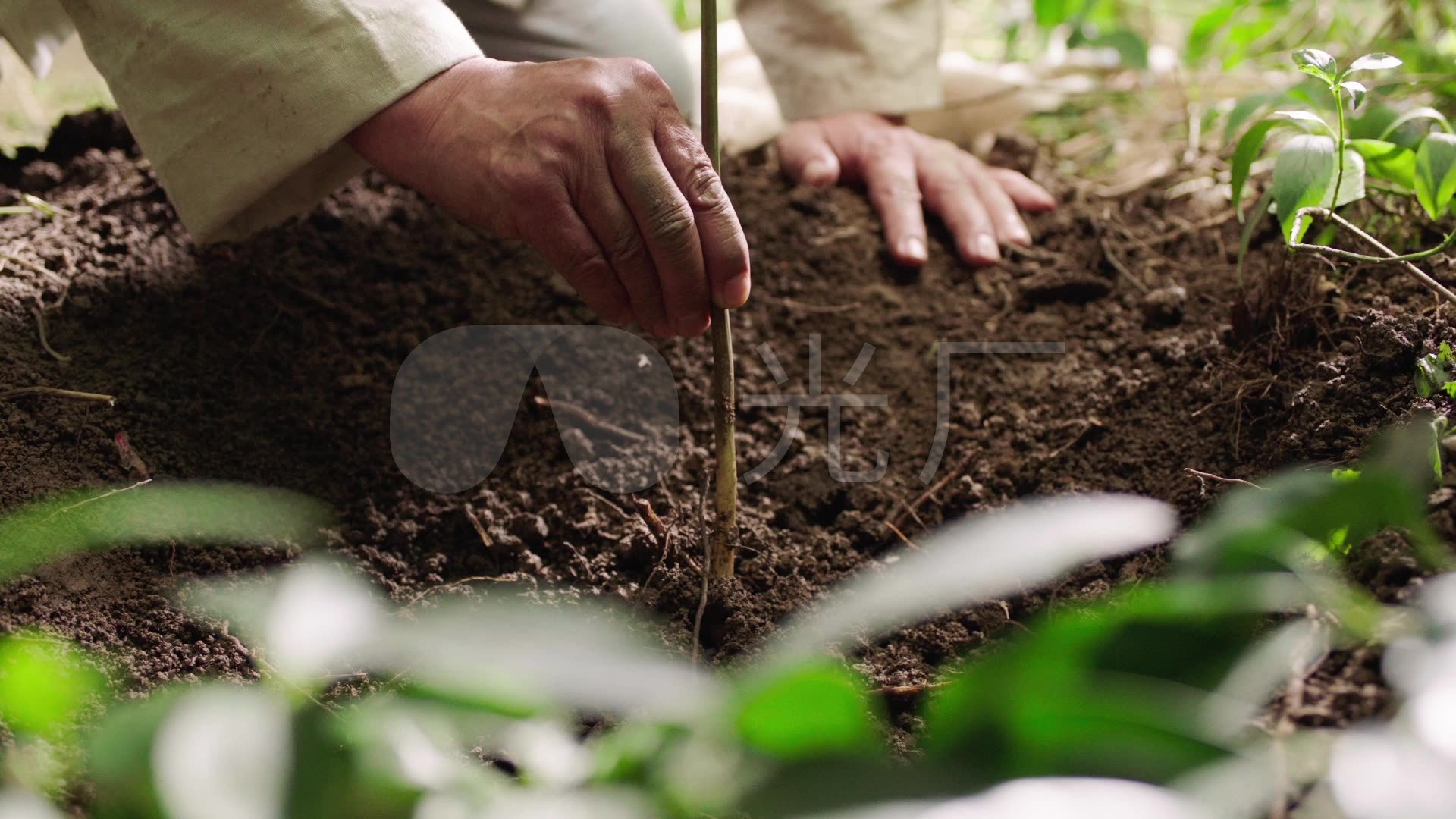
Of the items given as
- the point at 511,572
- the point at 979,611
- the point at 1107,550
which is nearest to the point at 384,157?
the point at 511,572

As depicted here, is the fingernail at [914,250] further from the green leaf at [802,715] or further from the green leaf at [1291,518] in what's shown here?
the green leaf at [802,715]

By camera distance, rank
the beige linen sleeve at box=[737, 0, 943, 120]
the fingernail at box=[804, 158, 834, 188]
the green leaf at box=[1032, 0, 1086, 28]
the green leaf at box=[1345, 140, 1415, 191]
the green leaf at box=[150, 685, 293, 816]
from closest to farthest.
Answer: the green leaf at box=[150, 685, 293, 816] < the green leaf at box=[1345, 140, 1415, 191] < the fingernail at box=[804, 158, 834, 188] < the beige linen sleeve at box=[737, 0, 943, 120] < the green leaf at box=[1032, 0, 1086, 28]

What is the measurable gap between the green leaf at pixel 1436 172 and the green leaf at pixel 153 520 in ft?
3.57

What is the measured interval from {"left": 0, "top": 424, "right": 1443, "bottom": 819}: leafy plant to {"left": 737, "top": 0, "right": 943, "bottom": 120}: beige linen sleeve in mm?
1371

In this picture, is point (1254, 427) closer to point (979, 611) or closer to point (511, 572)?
point (979, 611)

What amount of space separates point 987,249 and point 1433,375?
66cm

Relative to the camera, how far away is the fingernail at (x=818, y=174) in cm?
153

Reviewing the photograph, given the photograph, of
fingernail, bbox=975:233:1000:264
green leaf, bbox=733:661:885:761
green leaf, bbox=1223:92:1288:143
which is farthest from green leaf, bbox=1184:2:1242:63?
green leaf, bbox=733:661:885:761

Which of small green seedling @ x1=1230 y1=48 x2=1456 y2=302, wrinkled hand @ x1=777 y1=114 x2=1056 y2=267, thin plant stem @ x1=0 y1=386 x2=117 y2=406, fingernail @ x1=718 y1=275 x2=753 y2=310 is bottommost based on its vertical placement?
wrinkled hand @ x1=777 y1=114 x2=1056 y2=267

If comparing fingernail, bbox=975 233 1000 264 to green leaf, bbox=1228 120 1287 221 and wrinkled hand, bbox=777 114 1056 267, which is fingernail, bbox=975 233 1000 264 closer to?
wrinkled hand, bbox=777 114 1056 267

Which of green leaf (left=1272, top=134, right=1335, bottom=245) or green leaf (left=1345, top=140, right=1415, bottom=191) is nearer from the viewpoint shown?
green leaf (left=1272, top=134, right=1335, bottom=245)

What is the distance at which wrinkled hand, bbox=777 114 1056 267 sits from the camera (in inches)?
56.4

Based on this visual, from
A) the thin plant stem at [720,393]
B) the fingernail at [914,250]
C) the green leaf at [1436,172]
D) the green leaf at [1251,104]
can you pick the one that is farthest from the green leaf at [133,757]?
the green leaf at [1251,104]

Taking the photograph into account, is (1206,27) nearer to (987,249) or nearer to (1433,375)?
(987,249)
